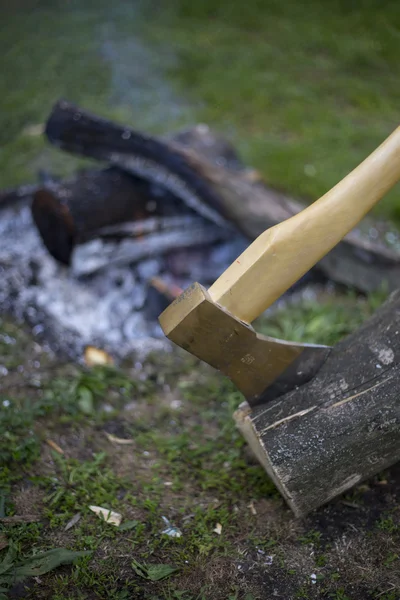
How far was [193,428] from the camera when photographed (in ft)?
9.41

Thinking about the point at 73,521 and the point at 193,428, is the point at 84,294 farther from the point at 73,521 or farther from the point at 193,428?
the point at 73,521

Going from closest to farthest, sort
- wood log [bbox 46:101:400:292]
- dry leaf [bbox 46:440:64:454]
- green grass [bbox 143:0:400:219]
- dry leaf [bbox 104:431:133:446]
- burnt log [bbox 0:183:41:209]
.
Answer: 1. dry leaf [bbox 46:440:64:454]
2. dry leaf [bbox 104:431:133:446]
3. wood log [bbox 46:101:400:292]
4. burnt log [bbox 0:183:41:209]
5. green grass [bbox 143:0:400:219]

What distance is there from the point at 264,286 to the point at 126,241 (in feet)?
6.82

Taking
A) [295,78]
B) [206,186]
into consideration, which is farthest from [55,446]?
[295,78]

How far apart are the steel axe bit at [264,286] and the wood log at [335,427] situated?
155mm

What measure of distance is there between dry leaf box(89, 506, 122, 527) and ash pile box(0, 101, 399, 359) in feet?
4.15

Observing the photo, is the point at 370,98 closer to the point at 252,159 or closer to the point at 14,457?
the point at 252,159

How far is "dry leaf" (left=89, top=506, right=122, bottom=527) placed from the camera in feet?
7.20

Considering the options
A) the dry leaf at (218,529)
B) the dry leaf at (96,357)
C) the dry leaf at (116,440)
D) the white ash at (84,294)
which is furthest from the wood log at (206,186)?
the dry leaf at (218,529)

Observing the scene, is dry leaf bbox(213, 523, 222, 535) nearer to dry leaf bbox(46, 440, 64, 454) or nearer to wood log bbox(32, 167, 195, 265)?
dry leaf bbox(46, 440, 64, 454)

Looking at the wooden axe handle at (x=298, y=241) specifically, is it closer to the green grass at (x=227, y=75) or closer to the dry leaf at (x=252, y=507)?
the dry leaf at (x=252, y=507)

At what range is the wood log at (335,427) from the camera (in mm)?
2051

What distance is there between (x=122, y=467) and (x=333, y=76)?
5098 mm

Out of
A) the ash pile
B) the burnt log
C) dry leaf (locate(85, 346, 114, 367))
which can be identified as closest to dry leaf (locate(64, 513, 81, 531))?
dry leaf (locate(85, 346, 114, 367))
